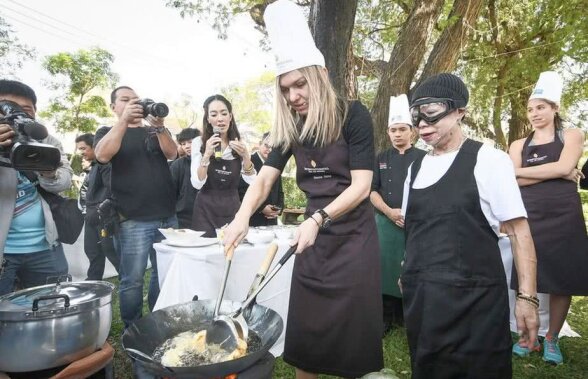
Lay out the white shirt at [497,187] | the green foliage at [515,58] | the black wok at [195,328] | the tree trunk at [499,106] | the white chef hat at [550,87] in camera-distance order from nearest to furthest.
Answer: the black wok at [195,328], the white shirt at [497,187], the white chef hat at [550,87], the green foliage at [515,58], the tree trunk at [499,106]

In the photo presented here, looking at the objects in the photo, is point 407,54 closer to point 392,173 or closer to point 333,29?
point 333,29

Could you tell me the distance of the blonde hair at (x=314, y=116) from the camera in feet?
6.36

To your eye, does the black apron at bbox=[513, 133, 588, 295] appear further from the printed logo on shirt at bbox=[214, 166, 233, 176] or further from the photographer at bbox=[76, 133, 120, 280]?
the photographer at bbox=[76, 133, 120, 280]

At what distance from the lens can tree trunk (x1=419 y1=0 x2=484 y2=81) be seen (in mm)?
6129

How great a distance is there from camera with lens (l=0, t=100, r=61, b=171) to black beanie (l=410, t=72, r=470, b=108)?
1.78 metres

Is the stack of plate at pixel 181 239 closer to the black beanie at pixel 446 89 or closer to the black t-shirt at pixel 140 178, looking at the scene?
the black t-shirt at pixel 140 178

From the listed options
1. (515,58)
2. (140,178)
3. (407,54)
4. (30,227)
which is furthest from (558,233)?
(515,58)

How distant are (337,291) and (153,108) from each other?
1.98 m

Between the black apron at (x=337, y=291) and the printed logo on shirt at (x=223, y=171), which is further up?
the printed logo on shirt at (x=223, y=171)

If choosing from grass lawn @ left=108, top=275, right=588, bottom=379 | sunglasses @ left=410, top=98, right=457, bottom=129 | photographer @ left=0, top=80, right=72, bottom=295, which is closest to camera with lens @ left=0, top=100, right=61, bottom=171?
photographer @ left=0, top=80, right=72, bottom=295

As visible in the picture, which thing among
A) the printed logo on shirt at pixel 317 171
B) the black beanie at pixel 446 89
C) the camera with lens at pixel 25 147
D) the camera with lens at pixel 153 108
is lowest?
the printed logo on shirt at pixel 317 171

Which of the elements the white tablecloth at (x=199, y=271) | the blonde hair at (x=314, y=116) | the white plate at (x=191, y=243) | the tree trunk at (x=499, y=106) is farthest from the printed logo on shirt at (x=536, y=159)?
the tree trunk at (x=499, y=106)

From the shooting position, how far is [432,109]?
1706 millimetres

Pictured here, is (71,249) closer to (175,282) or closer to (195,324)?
(175,282)
